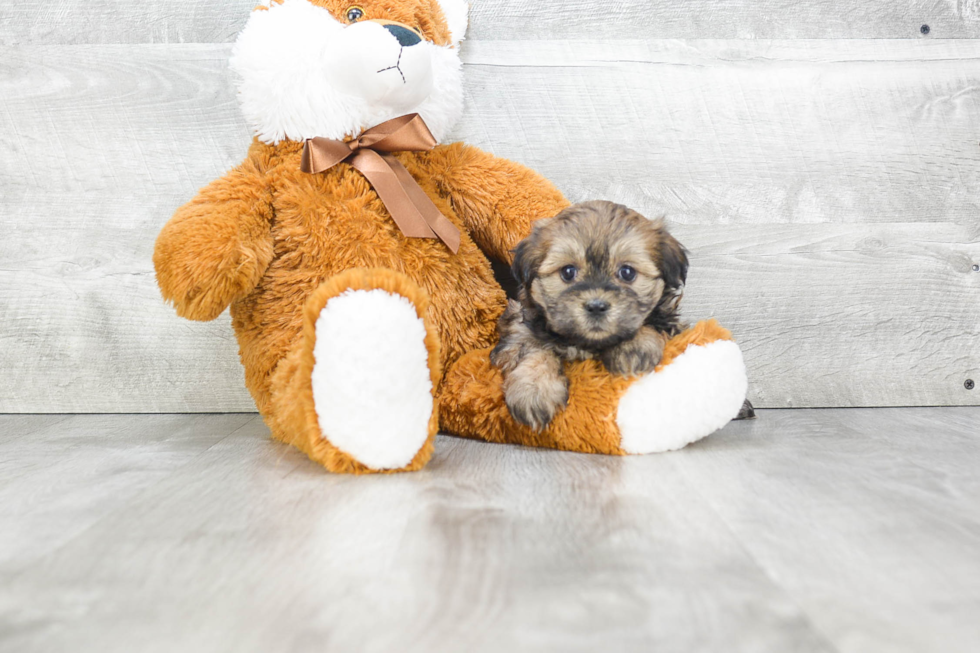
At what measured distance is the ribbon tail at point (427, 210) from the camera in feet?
5.09

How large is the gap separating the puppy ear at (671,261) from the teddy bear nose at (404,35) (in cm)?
59

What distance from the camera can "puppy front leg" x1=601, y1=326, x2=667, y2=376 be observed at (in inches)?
54.2

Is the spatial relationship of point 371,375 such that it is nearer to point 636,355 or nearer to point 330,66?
point 636,355

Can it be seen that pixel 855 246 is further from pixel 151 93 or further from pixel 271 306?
pixel 151 93

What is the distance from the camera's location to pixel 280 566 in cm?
89

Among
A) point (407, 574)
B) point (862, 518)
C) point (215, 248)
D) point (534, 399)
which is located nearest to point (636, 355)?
point (534, 399)

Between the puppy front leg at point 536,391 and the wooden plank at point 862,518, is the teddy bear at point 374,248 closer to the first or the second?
the puppy front leg at point 536,391

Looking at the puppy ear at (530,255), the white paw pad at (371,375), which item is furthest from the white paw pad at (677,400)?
the white paw pad at (371,375)

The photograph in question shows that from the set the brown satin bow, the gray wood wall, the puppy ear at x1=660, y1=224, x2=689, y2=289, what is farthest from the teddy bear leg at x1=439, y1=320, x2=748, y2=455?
the gray wood wall

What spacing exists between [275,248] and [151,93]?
722 mm

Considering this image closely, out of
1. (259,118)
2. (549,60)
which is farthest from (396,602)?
(549,60)

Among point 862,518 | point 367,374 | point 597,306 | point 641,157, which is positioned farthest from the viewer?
point 641,157

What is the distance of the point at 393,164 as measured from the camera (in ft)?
5.15

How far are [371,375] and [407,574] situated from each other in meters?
Answer: 0.38
